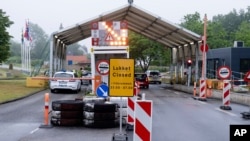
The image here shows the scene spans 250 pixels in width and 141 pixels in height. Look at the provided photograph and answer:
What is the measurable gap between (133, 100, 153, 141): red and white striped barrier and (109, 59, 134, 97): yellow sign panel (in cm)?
306

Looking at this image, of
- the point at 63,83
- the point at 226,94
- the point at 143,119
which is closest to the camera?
the point at 143,119

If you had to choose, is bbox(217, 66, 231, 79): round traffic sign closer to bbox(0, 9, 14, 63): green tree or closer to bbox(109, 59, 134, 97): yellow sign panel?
bbox(109, 59, 134, 97): yellow sign panel

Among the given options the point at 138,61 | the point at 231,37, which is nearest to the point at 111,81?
the point at 138,61

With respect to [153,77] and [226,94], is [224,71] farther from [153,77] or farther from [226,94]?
[153,77]

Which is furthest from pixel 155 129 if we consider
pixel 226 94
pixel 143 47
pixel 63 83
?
pixel 143 47

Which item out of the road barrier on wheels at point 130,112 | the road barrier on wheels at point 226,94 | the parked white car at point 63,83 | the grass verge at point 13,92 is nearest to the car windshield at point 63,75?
the parked white car at point 63,83

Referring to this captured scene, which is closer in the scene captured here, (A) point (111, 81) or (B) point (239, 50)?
(A) point (111, 81)

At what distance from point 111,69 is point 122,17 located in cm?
2880

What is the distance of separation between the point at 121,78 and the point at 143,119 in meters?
3.22

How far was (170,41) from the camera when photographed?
1852 inches

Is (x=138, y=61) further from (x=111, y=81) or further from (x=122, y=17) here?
(x=111, y=81)

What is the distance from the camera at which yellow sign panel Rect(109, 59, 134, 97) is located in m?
11.1

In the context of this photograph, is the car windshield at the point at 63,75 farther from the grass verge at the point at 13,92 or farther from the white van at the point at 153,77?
the white van at the point at 153,77

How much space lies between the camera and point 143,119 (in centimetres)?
802
